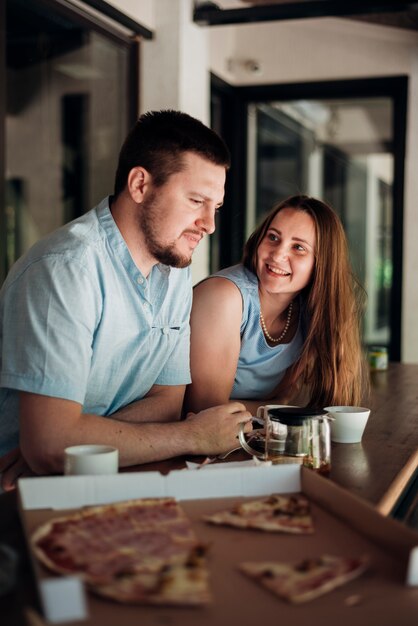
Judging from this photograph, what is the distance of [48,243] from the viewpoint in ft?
5.36

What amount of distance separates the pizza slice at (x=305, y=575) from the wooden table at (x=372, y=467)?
27cm

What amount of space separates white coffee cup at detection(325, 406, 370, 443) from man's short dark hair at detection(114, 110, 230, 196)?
0.65 meters

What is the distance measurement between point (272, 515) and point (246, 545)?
11cm

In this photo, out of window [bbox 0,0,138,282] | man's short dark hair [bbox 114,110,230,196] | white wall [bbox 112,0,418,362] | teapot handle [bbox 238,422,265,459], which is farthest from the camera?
white wall [bbox 112,0,418,362]

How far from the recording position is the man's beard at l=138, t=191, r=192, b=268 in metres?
1.83

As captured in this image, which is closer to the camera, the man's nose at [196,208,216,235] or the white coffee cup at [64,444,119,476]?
the white coffee cup at [64,444,119,476]

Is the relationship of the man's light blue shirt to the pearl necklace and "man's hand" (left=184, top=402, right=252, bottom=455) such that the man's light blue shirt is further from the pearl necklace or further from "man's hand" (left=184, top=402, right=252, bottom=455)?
the pearl necklace

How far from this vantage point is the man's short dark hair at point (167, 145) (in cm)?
182

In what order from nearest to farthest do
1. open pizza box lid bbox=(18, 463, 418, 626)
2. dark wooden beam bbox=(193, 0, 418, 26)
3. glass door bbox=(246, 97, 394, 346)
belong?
open pizza box lid bbox=(18, 463, 418, 626)
dark wooden beam bbox=(193, 0, 418, 26)
glass door bbox=(246, 97, 394, 346)

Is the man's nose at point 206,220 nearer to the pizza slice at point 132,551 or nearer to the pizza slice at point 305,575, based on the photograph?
the pizza slice at point 132,551

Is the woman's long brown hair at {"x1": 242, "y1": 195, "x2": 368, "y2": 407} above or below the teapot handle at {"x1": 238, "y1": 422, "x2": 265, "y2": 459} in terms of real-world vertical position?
above

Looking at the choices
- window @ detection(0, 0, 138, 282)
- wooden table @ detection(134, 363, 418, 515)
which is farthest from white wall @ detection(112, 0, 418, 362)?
wooden table @ detection(134, 363, 418, 515)

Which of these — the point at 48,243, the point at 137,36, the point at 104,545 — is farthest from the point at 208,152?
the point at 137,36

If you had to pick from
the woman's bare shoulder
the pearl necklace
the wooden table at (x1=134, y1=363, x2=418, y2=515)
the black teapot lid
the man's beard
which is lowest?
the wooden table at (x1=134, y1=363, x2=418, y2=515)
